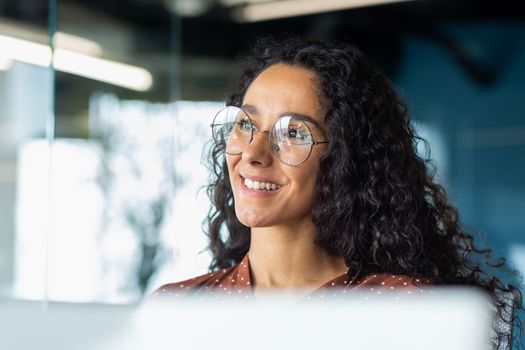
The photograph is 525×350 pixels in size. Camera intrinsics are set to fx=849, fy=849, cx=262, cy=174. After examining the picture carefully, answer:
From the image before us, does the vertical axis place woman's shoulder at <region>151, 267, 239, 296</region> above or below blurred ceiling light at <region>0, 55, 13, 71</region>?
below

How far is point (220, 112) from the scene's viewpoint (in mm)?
2031

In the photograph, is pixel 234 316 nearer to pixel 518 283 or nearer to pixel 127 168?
pixel 518 283

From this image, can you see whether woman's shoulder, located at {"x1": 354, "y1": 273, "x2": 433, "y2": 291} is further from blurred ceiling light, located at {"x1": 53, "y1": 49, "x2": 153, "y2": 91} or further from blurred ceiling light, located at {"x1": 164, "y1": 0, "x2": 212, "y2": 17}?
blurred ceiling light, located at {"x1": 164, "y1": 0, "x2": 212, "y2": 17}

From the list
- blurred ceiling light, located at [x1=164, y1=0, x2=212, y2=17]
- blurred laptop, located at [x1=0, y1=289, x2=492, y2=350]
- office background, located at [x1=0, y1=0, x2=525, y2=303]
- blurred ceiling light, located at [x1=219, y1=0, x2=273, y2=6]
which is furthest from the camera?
blurred ceiling light, located at [x1=219, y1=0, x2=273, y2=6]

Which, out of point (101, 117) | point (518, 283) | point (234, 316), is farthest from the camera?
point (101, 117)

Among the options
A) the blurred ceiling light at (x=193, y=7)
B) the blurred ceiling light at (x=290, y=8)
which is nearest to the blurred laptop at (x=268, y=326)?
the blurred ceiling light at (x=193, y=7)

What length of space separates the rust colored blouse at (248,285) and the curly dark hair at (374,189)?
47mm

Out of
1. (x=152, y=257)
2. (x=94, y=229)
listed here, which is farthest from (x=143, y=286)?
(x=94, y=229)

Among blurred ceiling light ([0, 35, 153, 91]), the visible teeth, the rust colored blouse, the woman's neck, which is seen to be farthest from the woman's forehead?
blurred ceiling light ([0, 35, 153, 91])

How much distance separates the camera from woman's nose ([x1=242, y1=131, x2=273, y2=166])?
182 centimetres

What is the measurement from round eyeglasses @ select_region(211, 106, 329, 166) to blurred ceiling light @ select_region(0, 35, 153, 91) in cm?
269

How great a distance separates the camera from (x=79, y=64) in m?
5.28

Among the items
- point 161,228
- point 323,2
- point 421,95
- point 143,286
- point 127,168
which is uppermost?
point 323,2

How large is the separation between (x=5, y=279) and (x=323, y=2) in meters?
4.13
